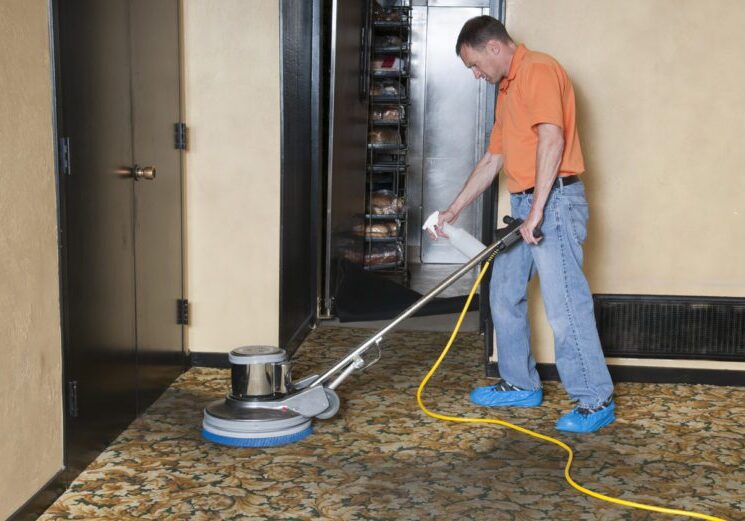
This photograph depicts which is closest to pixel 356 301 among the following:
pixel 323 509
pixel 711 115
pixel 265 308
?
pixel 265 308

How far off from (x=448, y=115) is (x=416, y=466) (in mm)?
5382

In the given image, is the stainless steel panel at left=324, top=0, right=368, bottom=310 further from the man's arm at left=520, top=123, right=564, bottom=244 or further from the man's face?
the man's arm at left=520, top=123, right=564, bottom=244

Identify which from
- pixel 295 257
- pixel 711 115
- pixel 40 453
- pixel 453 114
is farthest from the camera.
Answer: pixel 453 114

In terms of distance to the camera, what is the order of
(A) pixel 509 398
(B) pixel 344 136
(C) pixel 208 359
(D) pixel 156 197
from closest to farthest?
(D) pixel 156 197
(A) pixel 509 398
(C) pixel 208 359
(B) pixel 344 136

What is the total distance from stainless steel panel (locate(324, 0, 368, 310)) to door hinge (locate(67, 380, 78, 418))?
8.44 ft

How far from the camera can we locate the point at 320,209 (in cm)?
513

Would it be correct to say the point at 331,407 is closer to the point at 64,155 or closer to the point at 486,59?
the point at 64,155

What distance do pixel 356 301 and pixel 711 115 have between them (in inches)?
96.8

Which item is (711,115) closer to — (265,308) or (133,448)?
(265,308)

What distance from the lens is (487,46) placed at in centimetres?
334

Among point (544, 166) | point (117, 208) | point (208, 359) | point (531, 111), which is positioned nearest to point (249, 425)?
point (117, 208)

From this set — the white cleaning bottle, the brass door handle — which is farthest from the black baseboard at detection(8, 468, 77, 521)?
the white cleaning bottle

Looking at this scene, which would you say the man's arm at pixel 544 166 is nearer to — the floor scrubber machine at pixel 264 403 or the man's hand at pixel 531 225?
the man's hand at pixel 531 225

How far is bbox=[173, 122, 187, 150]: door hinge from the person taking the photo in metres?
3.83
